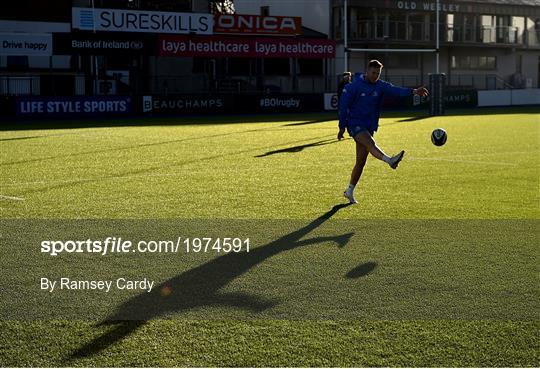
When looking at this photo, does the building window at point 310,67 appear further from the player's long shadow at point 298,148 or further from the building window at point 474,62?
the player's long shadow at point 298,148

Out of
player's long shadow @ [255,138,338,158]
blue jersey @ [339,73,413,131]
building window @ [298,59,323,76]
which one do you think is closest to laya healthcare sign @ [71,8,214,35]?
building window @ [298,59,323,76]

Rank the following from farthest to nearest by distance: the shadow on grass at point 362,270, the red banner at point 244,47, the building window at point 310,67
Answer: the building window at point 310,67
the red banner at point 244,47
the shadow on grass at point 362,270

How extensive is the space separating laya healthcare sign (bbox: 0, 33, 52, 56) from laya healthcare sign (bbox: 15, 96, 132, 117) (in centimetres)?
376

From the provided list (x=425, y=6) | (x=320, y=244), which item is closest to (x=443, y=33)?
(x=425, y=6)

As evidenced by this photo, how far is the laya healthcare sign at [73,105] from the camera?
105ft

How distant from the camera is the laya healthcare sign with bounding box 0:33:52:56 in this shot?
116 feet

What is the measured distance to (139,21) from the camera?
3906 centimetres

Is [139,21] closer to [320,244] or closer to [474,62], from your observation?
[474,62]

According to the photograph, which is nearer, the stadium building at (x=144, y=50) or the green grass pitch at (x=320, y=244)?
the green grass pitch at (x=320, y=244)

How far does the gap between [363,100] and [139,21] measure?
2944 centimetres

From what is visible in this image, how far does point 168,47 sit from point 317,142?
1879cm

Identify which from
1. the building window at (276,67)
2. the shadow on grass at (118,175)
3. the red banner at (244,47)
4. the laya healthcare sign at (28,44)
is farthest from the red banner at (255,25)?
the shadow on grass at (118,175)

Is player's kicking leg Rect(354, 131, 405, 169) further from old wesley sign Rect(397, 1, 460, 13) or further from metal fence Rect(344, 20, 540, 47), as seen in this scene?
old wesley sign Rect(397, 1, 460, 13)

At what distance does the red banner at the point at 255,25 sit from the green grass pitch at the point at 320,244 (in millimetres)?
21022
